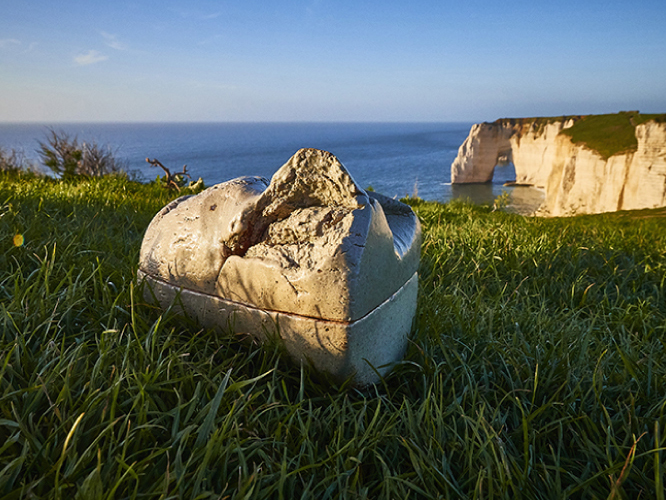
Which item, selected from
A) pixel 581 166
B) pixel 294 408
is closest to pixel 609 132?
pixel 581 166

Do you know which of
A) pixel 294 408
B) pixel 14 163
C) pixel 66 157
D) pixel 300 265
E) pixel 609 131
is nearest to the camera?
pixel 294 408

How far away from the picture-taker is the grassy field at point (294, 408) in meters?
1.23

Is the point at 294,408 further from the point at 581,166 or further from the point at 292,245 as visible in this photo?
the point at 581,166

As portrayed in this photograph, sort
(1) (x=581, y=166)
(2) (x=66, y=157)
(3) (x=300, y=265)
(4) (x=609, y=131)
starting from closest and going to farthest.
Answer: (3) (x=300, y=265)
(2) (x=66, y=157)
(4) (x=609, y=131)
(1) (x=581, y=166)

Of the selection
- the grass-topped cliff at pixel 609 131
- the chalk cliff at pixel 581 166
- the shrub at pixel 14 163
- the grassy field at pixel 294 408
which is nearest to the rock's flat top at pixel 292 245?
the grassy field at pixel 294 408

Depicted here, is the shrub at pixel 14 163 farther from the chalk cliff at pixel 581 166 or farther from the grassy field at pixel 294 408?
the chalk cliff at pixel 581 166

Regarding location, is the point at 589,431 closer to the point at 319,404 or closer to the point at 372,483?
the point at 372,483

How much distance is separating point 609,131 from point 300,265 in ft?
144

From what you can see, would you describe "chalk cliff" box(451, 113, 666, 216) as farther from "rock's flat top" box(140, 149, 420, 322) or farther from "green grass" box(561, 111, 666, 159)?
"rock's flat top" box(140, 149, 420, 322)

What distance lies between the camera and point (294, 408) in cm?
154

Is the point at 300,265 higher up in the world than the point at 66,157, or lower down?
lower down

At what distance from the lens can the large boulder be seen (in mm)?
1713

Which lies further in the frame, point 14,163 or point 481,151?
point 481,151

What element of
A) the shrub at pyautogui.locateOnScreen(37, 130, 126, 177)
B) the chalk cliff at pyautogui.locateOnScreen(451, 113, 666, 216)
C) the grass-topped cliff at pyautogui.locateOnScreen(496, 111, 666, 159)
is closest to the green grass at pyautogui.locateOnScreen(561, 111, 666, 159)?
the grass-topped cliff at pyautogui.locateOnScreen(496, 111, 666, 159)
